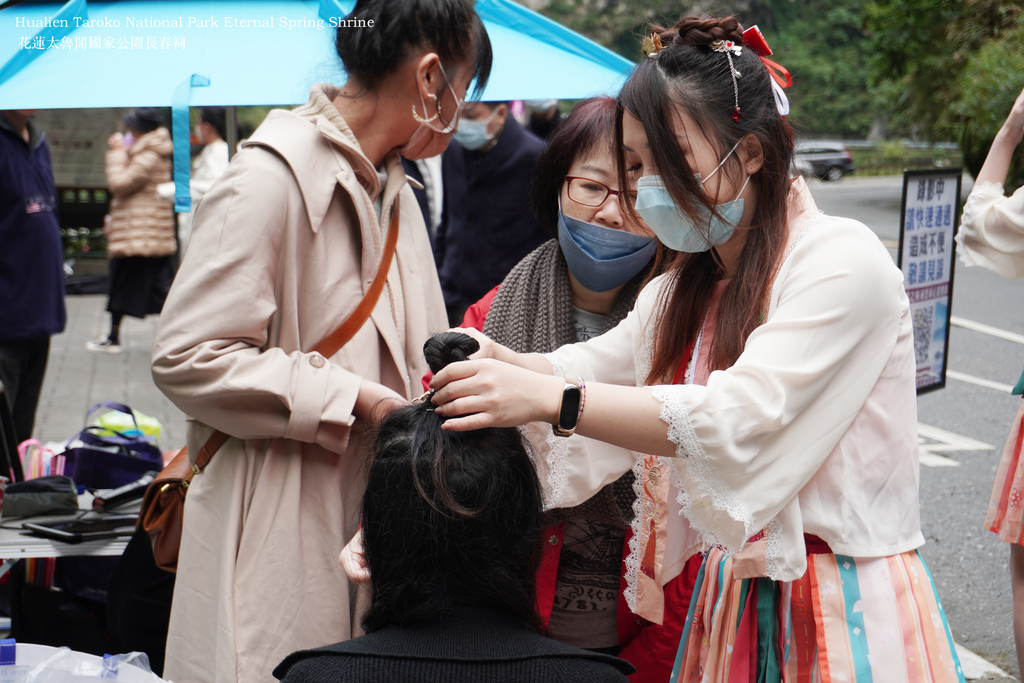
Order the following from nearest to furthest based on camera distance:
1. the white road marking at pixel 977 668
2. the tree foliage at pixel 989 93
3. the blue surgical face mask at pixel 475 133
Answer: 1. the white road marking at pixel 977 668
2. the blue surgical face mask at pixel 475 133
3. the tree foliage at pixel 989 93

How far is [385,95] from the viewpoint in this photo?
2090mm

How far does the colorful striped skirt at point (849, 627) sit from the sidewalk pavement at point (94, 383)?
188 inches

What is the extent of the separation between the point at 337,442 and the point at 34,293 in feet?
9.84

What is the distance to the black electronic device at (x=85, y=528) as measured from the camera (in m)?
2.66

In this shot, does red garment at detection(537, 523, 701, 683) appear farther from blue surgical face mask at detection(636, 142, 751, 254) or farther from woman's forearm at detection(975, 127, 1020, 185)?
woman's forearm at detection(975, 127, 1020, 185)

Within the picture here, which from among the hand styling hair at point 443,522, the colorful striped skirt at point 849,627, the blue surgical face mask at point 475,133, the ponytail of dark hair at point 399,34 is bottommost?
the colorful striped skirt at point 849,627

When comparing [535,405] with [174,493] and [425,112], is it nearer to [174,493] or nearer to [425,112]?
[425,112]

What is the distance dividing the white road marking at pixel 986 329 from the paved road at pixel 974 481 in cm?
10

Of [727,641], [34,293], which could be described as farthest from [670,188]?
[34,293]

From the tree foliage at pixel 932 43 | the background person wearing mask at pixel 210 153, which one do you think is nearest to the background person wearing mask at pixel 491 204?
the background person wearing mask at pixel 210 153

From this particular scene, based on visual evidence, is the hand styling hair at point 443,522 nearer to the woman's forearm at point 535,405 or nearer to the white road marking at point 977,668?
the woman's forearm at point 535,405

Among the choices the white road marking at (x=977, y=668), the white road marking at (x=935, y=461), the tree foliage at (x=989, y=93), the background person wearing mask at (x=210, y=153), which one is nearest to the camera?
the white road marking at (x=977, y=668)

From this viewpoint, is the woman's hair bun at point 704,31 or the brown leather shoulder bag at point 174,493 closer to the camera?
the woman's hair bun at point 704,31

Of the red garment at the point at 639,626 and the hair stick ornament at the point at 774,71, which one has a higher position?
the hair stick ornament at the point at 774,71
